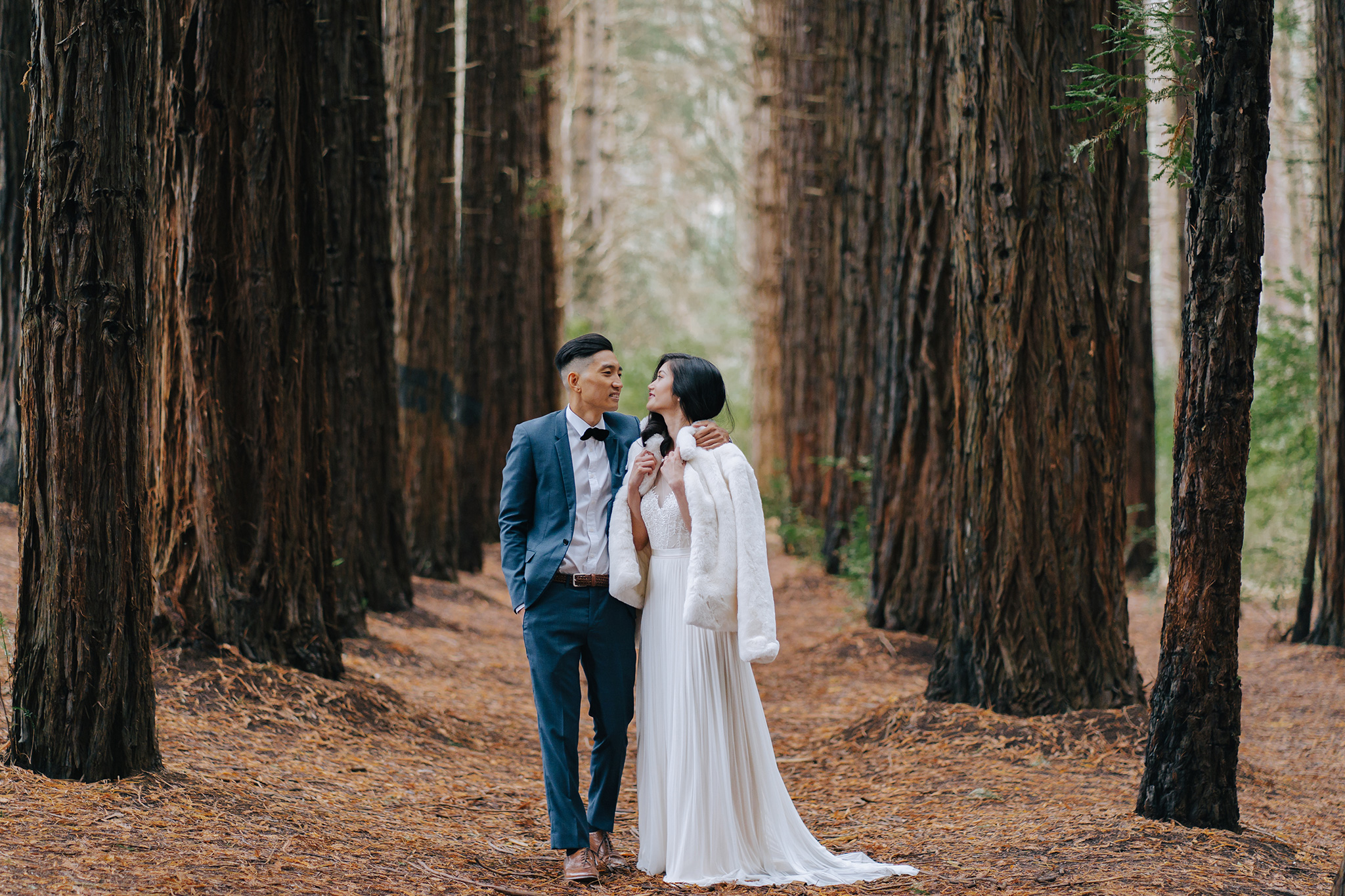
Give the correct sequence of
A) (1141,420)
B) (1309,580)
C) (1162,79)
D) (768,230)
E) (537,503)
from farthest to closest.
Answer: (768,230) < (1141,420) < (1309,580) < (1162,79) < (537,503)

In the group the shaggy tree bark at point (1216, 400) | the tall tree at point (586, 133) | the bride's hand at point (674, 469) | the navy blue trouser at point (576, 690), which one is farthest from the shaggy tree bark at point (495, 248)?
the shaggy tree bark at point (1216, 400)

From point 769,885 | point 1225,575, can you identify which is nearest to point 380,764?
point 769,885

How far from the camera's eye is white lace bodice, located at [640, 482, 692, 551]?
14.1ft

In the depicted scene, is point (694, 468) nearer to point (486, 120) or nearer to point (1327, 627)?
point (1327, 627)

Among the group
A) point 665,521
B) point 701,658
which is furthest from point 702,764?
point 665,521

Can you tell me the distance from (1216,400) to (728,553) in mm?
1876

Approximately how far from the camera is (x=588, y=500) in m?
4.41

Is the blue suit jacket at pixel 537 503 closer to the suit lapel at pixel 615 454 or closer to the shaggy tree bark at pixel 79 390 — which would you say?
the suit lapel at pixel 615 454

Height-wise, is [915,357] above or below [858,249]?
below

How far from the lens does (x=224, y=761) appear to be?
515cm

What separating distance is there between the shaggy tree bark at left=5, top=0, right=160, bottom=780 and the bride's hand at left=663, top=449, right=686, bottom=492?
208 centimetres

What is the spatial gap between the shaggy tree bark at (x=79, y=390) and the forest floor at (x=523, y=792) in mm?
285

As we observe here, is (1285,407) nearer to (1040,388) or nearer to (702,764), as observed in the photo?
(1040,388)

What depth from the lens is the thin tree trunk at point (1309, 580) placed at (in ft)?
30.7
